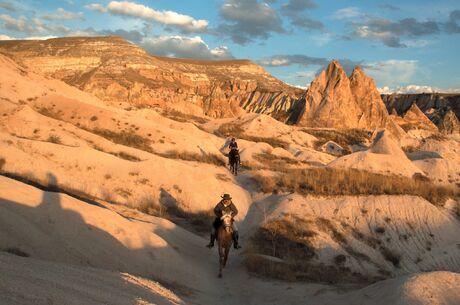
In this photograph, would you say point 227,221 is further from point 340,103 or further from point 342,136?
point 340,103

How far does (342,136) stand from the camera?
2211 inches

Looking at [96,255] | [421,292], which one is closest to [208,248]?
[96,255]

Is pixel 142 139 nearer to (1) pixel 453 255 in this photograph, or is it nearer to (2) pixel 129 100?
(1) pixel 453 255

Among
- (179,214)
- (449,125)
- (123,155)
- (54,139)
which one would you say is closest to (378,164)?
(123,155)

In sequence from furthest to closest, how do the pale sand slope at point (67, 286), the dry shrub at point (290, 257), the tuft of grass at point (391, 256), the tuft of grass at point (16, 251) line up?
the tuft of grass at point (391, 256), the dry shrub at point (290, 257), the tuft of grass at point (16, 251), the pale sand slope at point (67, 286)

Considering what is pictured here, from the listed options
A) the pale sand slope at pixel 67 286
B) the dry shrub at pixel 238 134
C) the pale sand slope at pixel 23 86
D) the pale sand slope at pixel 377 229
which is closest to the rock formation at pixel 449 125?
the dry shrub at pixel 238 134

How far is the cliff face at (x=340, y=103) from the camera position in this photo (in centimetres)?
6400

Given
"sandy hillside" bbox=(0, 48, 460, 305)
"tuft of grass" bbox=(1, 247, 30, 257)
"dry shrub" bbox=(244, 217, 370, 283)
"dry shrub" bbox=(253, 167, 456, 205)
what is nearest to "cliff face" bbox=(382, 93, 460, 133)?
"sandy hillside" bbox=(0, 48, 460, 305)

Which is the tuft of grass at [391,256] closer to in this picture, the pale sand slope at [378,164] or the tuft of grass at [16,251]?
the tuft of grass at [16,251]

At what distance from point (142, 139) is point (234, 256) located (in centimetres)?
1653

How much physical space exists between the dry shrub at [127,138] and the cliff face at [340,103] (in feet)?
128

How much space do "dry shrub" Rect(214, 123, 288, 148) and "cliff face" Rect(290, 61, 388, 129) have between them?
16.5 meters

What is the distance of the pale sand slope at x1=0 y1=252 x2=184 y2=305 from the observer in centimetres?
463

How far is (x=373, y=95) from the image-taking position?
6844 cm
